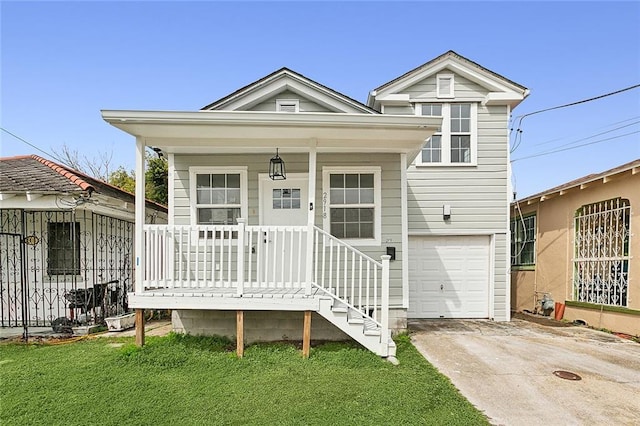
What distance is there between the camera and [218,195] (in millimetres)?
6000

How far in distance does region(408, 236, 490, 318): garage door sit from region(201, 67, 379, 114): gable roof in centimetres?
328

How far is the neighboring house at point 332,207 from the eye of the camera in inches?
187

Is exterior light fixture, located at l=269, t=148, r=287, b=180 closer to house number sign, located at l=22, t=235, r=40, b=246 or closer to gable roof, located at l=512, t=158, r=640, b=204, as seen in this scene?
house number sign, located at l=22, t=235, r=40, b=246

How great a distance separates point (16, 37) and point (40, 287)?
5.73 metres

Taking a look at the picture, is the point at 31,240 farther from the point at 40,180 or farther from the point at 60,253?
the point at 40,180

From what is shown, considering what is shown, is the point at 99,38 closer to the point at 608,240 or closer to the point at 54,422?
the point at 54,422

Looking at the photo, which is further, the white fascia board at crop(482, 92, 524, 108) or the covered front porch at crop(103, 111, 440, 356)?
the white fascia board at crop(482, 92, 524, 108)

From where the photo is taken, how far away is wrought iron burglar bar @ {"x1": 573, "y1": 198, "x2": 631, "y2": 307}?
6.34 m

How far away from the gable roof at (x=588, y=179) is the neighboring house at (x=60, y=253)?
9.76 metres

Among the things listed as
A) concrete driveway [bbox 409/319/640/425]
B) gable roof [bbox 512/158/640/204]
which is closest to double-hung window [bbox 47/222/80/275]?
concrete driveway [bbox 409/319/640/425]

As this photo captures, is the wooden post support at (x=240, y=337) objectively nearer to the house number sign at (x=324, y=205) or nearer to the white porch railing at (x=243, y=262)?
the white porch railing at (x=243, y=262)

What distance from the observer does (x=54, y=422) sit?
3.05 meters

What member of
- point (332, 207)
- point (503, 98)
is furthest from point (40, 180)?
point (503, 98)

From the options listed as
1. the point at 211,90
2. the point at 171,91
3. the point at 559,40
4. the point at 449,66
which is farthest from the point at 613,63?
the point at 171,91
